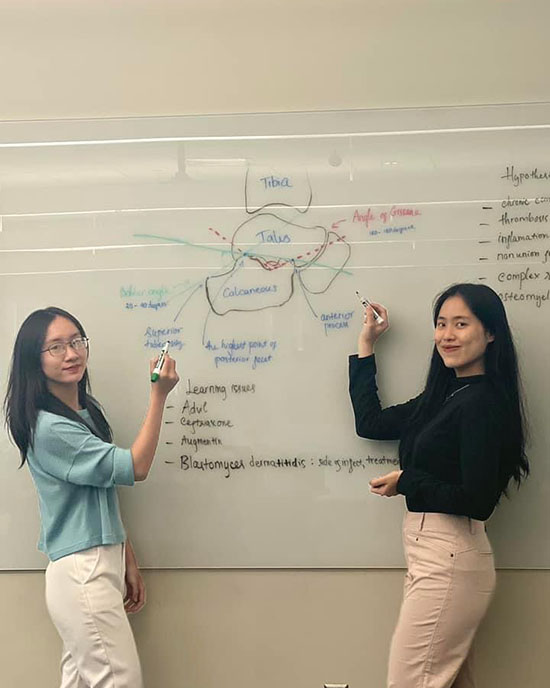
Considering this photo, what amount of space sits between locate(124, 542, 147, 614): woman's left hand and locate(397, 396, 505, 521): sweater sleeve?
868 millimetres

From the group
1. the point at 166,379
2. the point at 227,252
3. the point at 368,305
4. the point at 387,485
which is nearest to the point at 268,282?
the point at 227,252

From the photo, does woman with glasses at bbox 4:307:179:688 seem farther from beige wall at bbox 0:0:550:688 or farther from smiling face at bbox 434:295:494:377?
smiling face at bbox 434:295:494:377

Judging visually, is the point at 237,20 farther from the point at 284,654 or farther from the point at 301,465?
the point at 284,654

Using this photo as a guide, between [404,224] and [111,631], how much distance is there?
4.49 ft

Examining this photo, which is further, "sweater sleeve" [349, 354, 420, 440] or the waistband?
"sweater sleeve" [349, 354, 420, 440]

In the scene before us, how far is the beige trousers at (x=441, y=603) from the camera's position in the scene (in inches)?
70.6

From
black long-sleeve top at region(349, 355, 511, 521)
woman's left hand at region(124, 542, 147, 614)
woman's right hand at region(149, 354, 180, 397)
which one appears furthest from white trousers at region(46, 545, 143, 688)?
A: black long-sleeve top at region(349, 355, 511, 521)

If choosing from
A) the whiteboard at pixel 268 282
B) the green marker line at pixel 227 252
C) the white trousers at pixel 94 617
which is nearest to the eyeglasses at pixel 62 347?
the whiteboard at pixel 268 282

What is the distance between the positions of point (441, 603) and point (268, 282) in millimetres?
996

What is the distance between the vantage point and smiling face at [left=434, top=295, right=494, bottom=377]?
6.27 ft

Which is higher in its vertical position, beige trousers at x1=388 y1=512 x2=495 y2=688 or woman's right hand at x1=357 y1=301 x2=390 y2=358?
woman's right hand at x1=357 y1=301 x2=390 y2=358

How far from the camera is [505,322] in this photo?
6.35 ft

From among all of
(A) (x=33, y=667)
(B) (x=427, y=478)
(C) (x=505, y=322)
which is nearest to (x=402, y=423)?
(B) (x=427, y=478)

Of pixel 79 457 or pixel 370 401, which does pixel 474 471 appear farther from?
pixel 79 457
